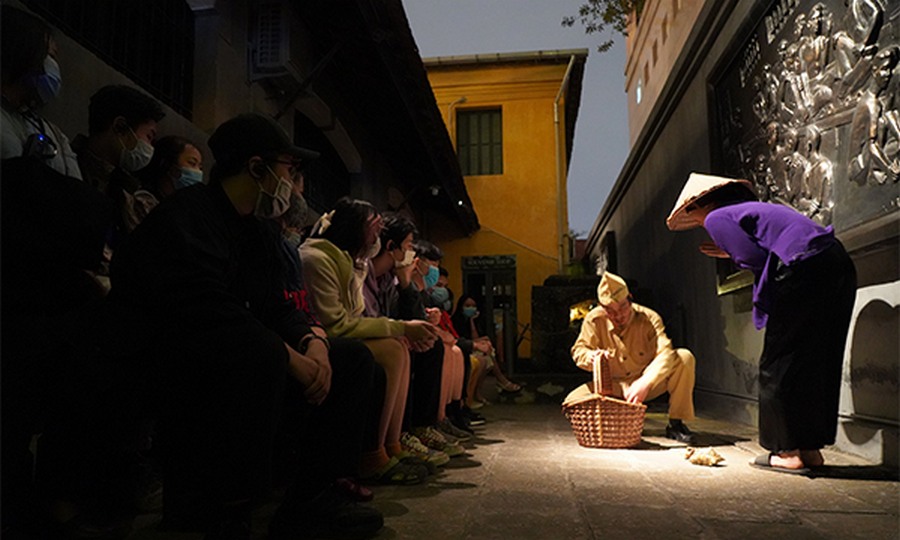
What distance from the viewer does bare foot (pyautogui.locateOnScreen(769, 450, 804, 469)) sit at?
3039 millimetres

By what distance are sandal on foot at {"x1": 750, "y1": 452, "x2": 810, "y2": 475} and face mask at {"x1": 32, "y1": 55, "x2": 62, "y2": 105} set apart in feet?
11.5

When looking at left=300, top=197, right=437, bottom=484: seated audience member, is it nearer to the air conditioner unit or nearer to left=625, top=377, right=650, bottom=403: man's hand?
left=625, top=377, right=650, bottom=403: man's hand

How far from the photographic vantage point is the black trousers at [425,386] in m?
3.49

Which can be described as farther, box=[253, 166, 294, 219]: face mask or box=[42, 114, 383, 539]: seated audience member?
box=[253, 166, 294, 219]: face mask

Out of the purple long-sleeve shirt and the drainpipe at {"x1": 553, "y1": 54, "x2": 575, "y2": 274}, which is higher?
the drainpipe at {"x1": 553, "y1": 54, "x2": 575, "y2": 274}

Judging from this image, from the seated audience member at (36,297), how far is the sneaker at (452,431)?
2893mm

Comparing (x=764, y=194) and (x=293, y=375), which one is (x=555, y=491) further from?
(x=764, y=194)

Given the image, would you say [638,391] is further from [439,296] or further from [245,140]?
[245,140]

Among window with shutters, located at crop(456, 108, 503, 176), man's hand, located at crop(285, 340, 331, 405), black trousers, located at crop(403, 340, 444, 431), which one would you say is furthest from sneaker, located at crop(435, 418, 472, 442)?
window with shutters, located at crop(456, 108, 503, 176)

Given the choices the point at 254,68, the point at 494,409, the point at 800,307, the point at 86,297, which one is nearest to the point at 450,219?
the point at 494,409

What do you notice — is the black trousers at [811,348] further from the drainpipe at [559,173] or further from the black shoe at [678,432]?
the drainpipe at [559,173]

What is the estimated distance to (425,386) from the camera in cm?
352

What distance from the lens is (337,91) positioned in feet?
24.3

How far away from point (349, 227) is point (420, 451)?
1255mm
